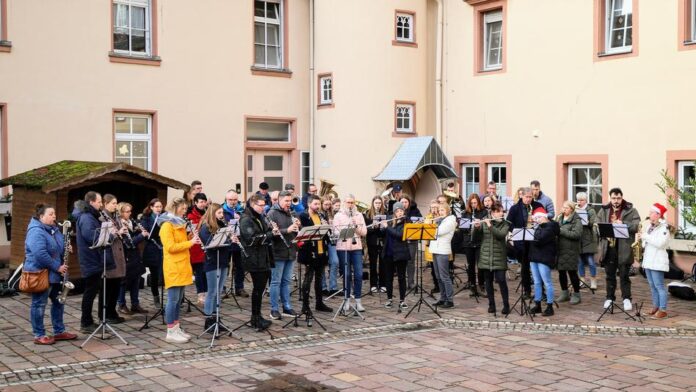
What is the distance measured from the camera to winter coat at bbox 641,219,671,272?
12.4 metres

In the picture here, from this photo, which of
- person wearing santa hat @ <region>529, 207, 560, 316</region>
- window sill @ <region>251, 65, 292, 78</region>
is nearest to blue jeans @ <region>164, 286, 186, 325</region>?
person wearing santa hat @ <region>529, 207, 560, 316</region>

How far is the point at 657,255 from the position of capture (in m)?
12.4

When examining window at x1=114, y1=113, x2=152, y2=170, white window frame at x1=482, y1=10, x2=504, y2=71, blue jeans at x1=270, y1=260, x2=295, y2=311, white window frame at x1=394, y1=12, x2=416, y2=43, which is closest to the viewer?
blue jeans at x1=270, y1=260, x2=295, y2=311

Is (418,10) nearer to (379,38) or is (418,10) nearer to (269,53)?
(379,38)

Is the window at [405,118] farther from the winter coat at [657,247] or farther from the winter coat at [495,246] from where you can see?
the winter coat at [657,247]

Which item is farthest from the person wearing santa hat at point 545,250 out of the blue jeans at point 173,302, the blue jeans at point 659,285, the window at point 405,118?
the window at point 405,118

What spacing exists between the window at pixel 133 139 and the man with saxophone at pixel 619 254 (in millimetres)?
11095

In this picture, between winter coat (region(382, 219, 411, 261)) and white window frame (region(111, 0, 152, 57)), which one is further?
white window frame (region(111, 0, 152, 57))

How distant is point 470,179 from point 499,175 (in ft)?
3.39

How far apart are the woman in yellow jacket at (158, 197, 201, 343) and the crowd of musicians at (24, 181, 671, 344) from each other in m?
0.01

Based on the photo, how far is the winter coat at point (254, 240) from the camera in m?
11.1

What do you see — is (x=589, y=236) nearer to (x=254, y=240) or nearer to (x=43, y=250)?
(x=254, y=240)

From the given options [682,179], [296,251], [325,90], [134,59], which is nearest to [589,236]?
[682,179]

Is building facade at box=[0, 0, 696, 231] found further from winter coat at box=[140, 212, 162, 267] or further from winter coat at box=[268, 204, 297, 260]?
winter coat at box=[268, 204, 297, 260]
